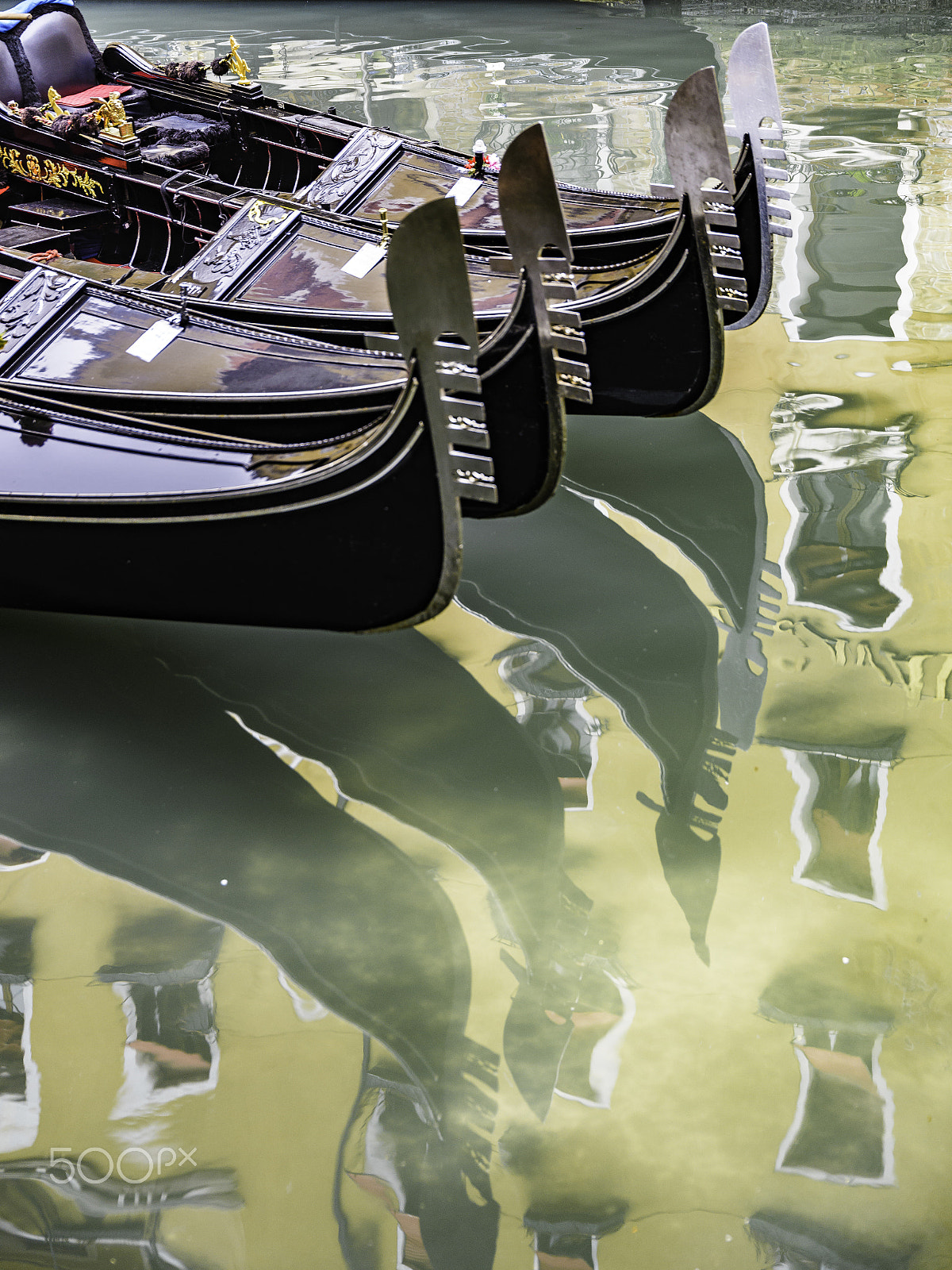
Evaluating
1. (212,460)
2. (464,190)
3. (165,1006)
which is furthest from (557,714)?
(464,190)

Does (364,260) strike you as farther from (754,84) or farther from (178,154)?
(178,154)

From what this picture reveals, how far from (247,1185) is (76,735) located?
1031 millimetres

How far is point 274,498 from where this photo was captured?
6.73 ft

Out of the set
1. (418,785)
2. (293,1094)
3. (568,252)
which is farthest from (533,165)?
(293,1094)

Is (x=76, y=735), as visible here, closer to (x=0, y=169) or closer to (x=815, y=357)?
(x=815, y=357)

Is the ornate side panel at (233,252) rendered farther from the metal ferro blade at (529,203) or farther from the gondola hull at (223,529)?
the metal ferro blade at (529,203)

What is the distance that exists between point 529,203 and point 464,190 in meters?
1.55

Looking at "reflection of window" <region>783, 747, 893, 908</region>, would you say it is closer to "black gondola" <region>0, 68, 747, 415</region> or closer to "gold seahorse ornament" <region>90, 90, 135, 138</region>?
"black gondola" <region>0, 68, 747, 415</region>

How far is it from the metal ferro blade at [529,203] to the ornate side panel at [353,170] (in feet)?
5.38

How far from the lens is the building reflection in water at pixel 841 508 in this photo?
2.59 meters

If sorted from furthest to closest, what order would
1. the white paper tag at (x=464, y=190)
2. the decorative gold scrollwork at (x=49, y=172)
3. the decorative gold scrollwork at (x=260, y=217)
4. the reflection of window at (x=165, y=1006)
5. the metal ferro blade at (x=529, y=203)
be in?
the decorative gold scrollwork at (x=49, y=172) < the white paper tag at (x=464, y=190) < the decorative gold scrollwork at (x=260, y=217) < the metal ferro blade at (x=529, y=203) < the reflection of window at (x=165, y=1006)

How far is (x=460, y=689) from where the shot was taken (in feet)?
7.79

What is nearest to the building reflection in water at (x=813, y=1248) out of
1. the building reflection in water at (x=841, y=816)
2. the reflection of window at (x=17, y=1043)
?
the building reflection in water at (x=841, y=816)

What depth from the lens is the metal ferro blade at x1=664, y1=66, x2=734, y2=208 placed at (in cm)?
247
